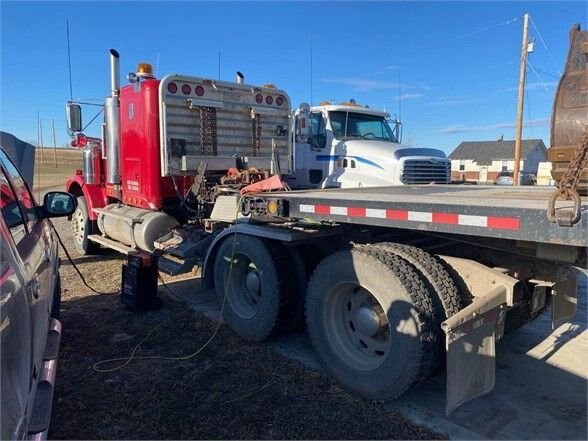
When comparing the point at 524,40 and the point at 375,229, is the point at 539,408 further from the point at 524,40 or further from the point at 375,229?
the point at 524,40

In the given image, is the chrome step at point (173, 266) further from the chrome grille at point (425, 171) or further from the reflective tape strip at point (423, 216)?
the chrome grille at point (425, 171)

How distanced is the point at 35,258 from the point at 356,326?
2.32 meters

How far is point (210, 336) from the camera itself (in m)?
4.92

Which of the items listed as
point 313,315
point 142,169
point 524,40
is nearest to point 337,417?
point 313,315

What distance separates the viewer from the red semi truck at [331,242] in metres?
3.15

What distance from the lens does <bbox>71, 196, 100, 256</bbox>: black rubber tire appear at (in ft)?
28.3

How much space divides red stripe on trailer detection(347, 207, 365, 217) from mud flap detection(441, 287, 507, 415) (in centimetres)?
95

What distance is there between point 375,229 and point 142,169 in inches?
163

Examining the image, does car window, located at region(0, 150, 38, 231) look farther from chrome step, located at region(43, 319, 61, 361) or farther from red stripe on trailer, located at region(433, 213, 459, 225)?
red stripe on trailer, located at region(433, 213, 459, 225)

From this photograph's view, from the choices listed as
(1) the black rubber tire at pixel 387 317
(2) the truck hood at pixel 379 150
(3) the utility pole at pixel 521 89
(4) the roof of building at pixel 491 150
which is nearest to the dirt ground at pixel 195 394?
(1) the black rubber tire at pixel 387 317

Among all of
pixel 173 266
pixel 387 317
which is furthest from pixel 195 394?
pixel 173 266

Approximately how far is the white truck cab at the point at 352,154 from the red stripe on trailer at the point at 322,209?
432cm

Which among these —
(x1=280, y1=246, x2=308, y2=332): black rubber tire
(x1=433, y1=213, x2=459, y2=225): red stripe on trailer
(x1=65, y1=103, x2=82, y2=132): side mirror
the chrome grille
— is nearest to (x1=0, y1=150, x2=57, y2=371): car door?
(x1=280, y1=246, x2=308, y2=332): black rubber tire

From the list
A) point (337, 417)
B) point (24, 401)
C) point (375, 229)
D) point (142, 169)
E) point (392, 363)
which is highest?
point (142, 169)
